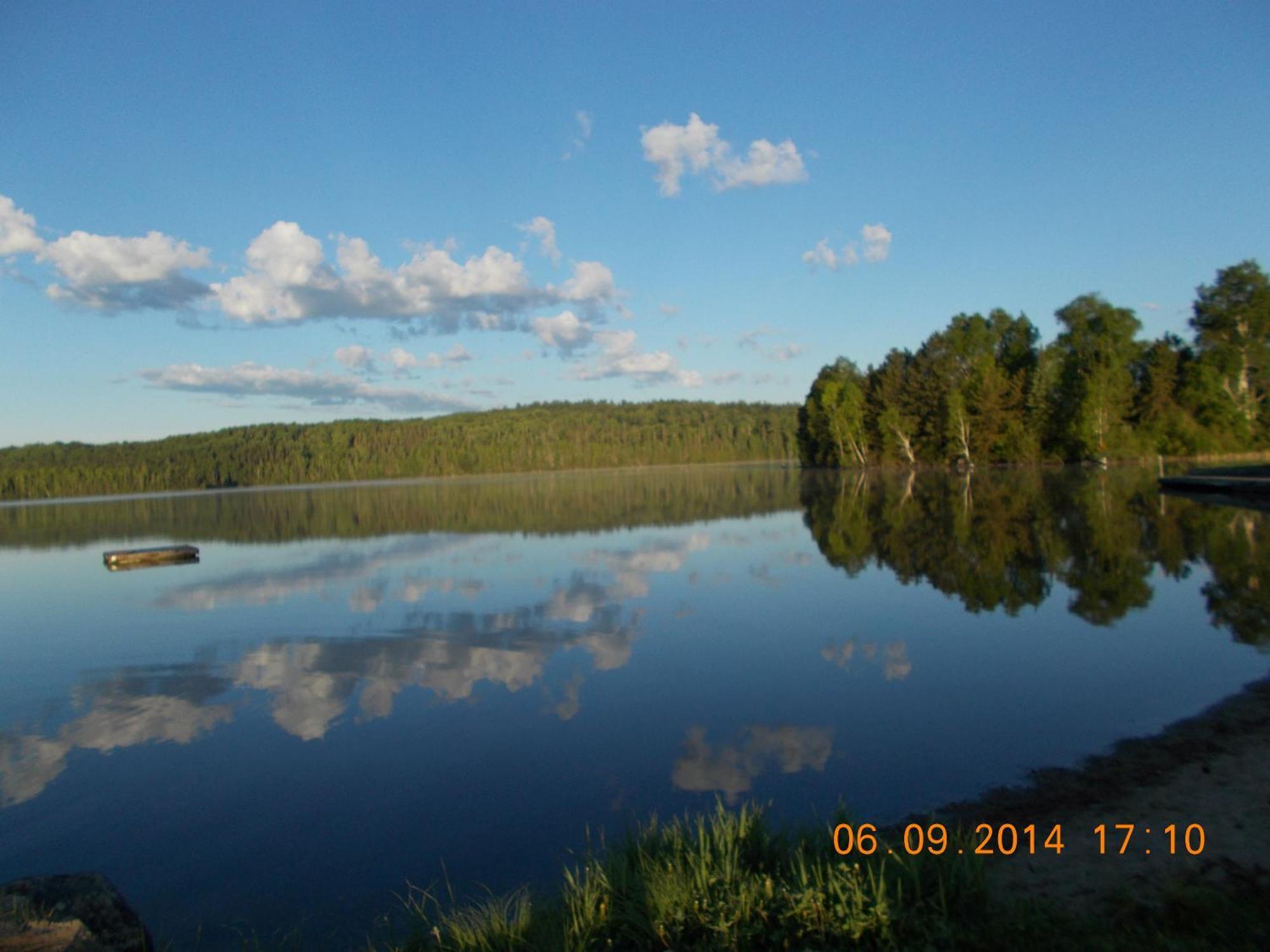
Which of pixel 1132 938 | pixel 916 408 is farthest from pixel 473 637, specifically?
pixel 916 408

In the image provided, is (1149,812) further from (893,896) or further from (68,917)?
(68,917)

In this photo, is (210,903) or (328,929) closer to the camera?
(328,929)

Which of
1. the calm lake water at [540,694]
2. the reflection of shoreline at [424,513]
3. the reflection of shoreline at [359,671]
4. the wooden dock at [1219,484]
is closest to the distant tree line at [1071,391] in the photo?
the reflection of shoreline at [424,513]

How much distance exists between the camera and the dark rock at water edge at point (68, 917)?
443 cm

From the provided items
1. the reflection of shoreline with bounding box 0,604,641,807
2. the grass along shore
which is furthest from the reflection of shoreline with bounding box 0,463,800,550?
the grass along shore

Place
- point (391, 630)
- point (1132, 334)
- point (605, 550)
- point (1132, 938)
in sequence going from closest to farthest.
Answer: point (1132, 938) < point (391, 630) < point (605, 550) < point (1132, 334)

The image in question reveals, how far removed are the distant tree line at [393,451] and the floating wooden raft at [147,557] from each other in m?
121

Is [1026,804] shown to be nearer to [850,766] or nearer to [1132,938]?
[850,766]

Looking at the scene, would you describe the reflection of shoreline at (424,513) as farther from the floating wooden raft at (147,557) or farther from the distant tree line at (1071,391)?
the distant tree line at (1071,391)

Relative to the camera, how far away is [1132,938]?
148 inches

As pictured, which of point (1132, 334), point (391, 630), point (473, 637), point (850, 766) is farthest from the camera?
point (1132, 334)

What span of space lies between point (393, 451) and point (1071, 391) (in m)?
130

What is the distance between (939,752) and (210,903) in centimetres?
572

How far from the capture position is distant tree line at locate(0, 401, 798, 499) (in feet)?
461
